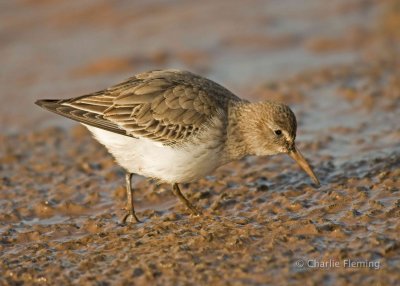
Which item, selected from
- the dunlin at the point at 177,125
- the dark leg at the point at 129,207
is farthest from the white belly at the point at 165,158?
the dark leg at the point at 129,207

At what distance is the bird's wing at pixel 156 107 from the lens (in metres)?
7.54

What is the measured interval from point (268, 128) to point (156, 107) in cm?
125

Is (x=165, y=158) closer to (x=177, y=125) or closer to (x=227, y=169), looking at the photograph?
(x=177, y=125)

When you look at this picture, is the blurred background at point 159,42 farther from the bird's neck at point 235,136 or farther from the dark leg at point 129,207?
the bird's neck at point 235,136

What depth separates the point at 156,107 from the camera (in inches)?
303

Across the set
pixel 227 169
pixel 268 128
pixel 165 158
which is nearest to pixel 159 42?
pixel 227 169

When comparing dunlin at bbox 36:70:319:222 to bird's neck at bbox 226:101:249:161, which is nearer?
dunlin at bbox 36:70:319:222

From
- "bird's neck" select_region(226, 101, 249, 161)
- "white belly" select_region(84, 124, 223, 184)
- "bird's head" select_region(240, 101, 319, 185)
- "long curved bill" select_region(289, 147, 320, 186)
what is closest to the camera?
"white belly" select_region(84, 124, 223, 184)

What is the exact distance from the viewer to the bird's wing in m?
7.54

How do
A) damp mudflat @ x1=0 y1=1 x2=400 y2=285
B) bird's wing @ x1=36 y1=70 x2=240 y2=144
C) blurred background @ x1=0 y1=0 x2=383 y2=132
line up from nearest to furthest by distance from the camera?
damp mudflat @ x1=0 y1=1 x2=400 y2=285
bird's wing @ x1=36 y1=70 x2=240 y2=144
blurred background @ x1=0 y1=0 x2=383 y2=132

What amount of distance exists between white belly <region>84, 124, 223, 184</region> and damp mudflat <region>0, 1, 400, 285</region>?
53 centimetres

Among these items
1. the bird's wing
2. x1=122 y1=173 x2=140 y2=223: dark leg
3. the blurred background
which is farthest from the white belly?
the blurred background

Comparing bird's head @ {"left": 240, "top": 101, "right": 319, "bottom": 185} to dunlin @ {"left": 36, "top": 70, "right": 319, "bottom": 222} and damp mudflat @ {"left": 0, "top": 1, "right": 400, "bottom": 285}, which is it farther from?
damp mudflat @ {"left": 0, "top": 1, "right": 400, "bottom": 285}

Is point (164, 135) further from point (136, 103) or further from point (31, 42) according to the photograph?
point (31, 42)
